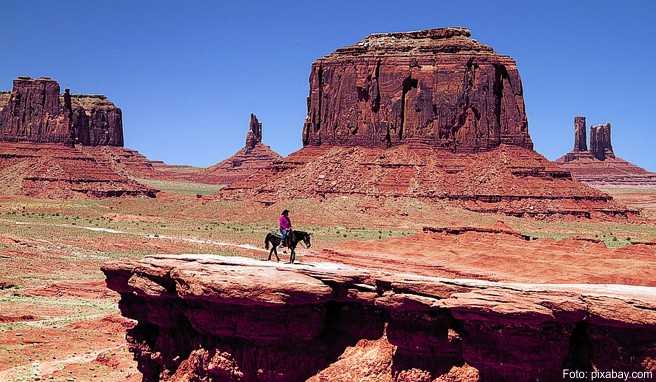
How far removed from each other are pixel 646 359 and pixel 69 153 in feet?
334

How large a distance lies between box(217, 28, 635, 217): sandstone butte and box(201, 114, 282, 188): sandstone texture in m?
83.1

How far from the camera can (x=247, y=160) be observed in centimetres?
17688

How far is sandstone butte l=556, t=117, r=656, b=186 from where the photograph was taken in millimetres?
173125

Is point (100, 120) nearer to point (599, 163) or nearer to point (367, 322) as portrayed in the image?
point (599, 163)

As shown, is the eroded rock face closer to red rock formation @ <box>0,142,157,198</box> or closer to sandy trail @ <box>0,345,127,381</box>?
red rock formation @ <box>0,142,157,198</box>

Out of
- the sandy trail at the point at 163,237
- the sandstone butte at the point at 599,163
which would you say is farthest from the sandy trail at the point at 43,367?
the sandstone butte at the point at 599,163

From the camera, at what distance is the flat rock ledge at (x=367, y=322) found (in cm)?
1227

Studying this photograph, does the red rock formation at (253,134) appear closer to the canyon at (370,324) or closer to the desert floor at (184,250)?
the desert floor at (184,250)

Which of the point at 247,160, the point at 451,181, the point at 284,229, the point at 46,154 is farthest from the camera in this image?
the point at 247,160

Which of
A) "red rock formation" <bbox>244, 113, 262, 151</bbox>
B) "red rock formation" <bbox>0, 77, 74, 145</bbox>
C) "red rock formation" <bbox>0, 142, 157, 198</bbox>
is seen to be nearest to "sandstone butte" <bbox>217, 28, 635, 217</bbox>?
"red rock formation" <bbox>0, 142, 157, 198</bbox>

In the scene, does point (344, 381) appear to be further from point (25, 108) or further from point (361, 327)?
point (25, 108)

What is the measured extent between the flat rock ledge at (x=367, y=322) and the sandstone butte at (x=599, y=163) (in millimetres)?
163466

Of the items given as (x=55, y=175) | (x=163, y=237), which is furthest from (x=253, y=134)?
(x=163, y=237)

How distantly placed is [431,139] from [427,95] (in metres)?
4.14
